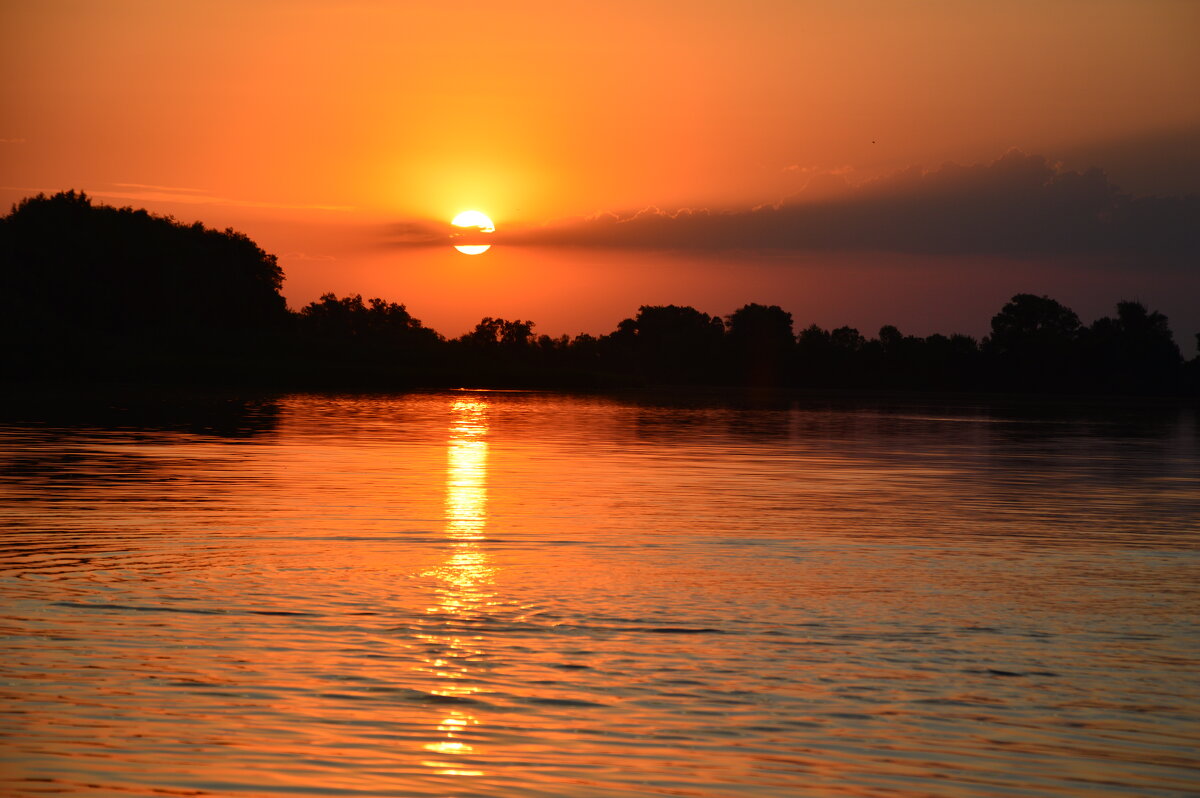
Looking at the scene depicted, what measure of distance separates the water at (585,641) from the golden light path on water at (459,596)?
0.05 metres

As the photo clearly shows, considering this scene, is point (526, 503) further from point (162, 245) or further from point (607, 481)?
point (162, 245)

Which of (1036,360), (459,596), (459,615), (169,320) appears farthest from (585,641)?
(1036,360)

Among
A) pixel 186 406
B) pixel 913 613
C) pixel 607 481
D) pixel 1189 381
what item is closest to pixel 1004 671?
pixel 913 613

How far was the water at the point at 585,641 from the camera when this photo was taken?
308 inches

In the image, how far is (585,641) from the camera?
440 inches

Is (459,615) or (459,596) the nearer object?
(459,615)

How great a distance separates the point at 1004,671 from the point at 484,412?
6264 cm

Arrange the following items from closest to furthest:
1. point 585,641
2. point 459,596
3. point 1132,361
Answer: point 585,641, point 459,596, point 1132,361

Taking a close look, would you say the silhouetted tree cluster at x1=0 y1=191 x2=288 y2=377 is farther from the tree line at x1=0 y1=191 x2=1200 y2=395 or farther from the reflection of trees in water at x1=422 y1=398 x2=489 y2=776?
the reflection of trees in water at x1=422 y1=398 x2=489 y2=776

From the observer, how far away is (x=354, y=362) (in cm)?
14700

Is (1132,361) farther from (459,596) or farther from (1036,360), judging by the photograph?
(459,596)

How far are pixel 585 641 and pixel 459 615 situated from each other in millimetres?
1605

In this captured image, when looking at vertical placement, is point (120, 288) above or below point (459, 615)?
above

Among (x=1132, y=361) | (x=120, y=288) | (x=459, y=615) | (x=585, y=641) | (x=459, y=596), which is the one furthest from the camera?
(x=1132, y=361)
